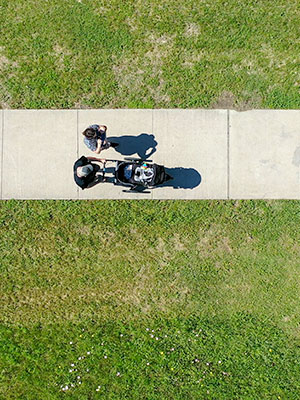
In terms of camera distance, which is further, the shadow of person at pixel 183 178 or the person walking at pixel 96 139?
the shadow of person at pixel 183 178

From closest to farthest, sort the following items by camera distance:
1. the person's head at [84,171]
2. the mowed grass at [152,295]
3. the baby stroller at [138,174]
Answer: the person's head at [84,171], the baby stroller at [138,174], the mowed grass at [152,295]

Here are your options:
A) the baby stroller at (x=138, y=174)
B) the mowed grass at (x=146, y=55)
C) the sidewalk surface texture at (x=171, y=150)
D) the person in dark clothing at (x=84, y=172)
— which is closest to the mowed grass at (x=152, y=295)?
the sidewalk surface texture at (x=171, y=150)

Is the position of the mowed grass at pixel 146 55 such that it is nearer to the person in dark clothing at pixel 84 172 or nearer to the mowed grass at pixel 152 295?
the person in dark clothing at pixel 84 172

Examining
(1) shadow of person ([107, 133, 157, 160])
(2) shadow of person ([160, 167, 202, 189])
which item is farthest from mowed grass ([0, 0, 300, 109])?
(2) shadow of person ([160, 167, 202, 189])

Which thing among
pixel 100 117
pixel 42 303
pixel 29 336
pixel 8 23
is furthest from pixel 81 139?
pixel 29 336

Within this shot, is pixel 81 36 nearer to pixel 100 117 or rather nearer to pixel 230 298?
pixel 100 117

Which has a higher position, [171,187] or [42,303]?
[171,187]

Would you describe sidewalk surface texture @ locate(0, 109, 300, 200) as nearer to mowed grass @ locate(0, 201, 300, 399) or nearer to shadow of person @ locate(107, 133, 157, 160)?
shadow of person @ locate(107, 133, 157, 160)

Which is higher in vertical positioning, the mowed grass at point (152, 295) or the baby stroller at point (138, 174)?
the baby stroller at point (138, 174)
